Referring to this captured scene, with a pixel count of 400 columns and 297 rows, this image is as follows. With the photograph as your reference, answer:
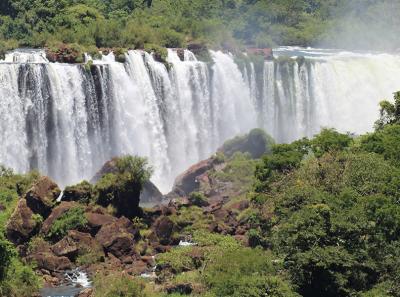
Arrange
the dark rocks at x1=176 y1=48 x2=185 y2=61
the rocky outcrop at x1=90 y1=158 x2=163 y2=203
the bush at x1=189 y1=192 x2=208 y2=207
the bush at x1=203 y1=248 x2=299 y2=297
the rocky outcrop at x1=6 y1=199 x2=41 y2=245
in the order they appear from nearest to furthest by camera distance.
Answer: the bush at x1=203 y1=248 x2=299 y2=297, the rocky outcrop at x1=6 y1=199 x2=41 y2=245, the bush at x1=189 y1=192 x2=208 y2=207, the rocky outcrop at x1=90 y1=158 x2=163 y2=203, the dark rocks at x1=176 y1=48 x2=185 y2=61

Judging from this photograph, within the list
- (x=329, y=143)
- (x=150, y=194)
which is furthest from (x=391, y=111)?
(x=150, y=194)

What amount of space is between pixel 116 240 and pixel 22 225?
4.81 meters

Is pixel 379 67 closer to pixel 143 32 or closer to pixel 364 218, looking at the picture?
pixel 143 32

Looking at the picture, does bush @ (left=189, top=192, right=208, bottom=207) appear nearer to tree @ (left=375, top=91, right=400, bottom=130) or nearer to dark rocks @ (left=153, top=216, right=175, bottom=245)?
dark rocks @ (left=153, top=216, right=175, bottom=245)

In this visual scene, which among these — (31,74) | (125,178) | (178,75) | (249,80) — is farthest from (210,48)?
(125,178)

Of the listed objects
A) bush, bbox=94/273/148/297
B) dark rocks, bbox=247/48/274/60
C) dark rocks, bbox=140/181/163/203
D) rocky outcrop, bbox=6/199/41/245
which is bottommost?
dark rocks, bbox=140/181/163/203

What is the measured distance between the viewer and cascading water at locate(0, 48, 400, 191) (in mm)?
58219

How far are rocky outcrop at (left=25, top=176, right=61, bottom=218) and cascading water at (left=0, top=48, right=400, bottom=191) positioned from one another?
11452mm

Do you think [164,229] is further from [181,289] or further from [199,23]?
[199,23]

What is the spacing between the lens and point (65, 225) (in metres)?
44.5

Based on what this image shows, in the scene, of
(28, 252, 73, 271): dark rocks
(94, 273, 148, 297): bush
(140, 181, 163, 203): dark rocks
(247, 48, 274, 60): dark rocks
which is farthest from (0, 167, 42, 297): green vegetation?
(247, 48, 274, 60): dark rocks

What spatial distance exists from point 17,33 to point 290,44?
38.1 m

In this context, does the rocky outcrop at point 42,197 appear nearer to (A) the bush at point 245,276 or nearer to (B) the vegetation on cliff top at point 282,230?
(B) the vegetation on cliff top at point 282,230

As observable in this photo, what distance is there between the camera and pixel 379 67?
282 feet
